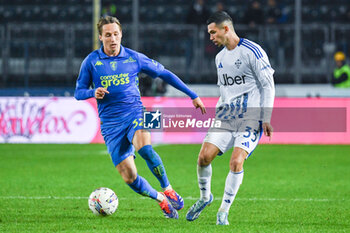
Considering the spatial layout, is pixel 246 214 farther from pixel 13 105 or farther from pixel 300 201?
pixel 13 105

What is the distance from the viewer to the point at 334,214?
723 cm

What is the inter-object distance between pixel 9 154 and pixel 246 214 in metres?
7.84

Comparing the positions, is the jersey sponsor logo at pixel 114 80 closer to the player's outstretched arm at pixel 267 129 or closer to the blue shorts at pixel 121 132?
the blue shorts at pixel 121 132

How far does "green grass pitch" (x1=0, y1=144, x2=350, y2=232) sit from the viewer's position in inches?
258

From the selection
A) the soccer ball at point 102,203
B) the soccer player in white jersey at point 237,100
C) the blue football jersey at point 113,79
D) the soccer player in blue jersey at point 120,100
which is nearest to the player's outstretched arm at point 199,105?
the soccer player in blue jersey at point 120,100

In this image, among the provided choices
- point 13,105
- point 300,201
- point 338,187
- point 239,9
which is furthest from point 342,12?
point 300,201

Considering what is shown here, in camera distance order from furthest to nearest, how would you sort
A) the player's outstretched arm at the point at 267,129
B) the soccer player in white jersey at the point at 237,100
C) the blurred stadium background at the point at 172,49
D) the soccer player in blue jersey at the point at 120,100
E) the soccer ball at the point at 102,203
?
the blurred stadium background at the point at 172,49 < the soccer ball at the point at 102,203 < the soccer player in blue jersey at the point at 120,100 < the soccer player in white jersey at the point at 237,100 < the player's outstretched arm at the point at 267,129

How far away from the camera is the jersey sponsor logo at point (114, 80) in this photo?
655 cm

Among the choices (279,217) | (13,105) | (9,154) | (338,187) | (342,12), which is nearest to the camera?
(279,217)

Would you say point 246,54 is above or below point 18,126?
above

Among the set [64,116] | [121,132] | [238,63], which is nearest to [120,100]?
[121,132]

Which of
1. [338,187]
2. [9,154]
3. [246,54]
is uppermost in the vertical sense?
[246,54]

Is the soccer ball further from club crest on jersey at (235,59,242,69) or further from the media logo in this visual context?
club crest on jersey at (235,59,242,69)

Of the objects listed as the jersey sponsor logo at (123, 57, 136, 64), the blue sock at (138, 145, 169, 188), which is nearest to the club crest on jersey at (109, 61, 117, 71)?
the jersey sponsor logo at (123, 57, 136, 64)
